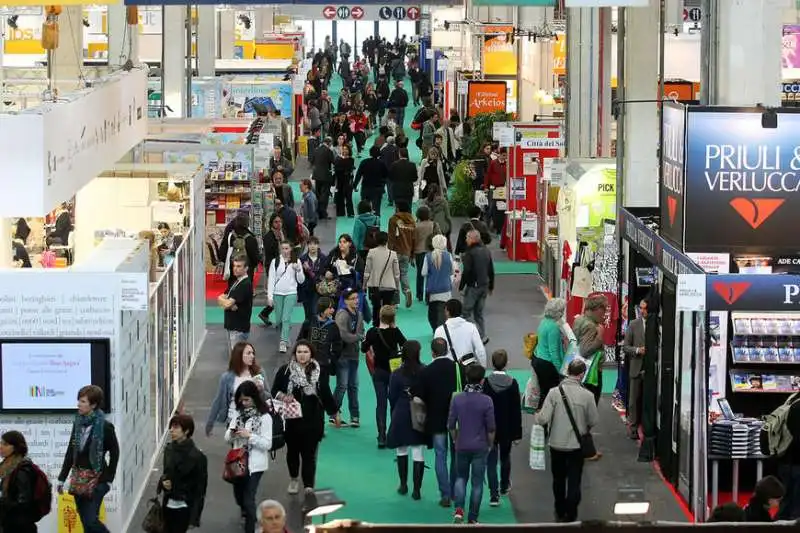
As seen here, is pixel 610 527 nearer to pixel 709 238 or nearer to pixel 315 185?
pixel 709 238

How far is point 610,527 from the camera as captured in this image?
16.2 ft

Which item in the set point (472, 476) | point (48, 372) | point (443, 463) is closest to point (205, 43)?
point (443, 463)

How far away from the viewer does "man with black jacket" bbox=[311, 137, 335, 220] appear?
2728 centimetres

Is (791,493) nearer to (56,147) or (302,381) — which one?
(302,381)

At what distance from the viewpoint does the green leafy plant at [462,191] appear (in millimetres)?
26438

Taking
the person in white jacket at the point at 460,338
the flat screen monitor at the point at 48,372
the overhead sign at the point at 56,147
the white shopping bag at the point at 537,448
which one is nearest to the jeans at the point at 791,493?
the white shopping bag at the point at 537,448

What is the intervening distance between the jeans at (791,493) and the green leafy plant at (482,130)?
1693 centimetres

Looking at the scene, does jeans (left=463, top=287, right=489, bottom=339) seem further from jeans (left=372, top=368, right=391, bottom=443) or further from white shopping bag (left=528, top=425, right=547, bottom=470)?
white shopping bag (left=528, top=425, right=547, bottom=470)

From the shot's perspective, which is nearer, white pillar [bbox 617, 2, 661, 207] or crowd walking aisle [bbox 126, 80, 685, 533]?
crowd walking aisle [bbox 126, 80, 685, 533]

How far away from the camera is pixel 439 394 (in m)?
11.8

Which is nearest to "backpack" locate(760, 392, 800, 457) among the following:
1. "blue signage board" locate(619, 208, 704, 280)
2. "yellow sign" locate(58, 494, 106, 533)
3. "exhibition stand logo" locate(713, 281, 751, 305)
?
"exhibition stand logo" locate(713, 281, 751, 305)

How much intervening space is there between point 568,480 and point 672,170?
8.90 ft

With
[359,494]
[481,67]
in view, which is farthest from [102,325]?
[481,67]

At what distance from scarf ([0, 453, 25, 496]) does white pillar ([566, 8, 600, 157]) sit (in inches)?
481
